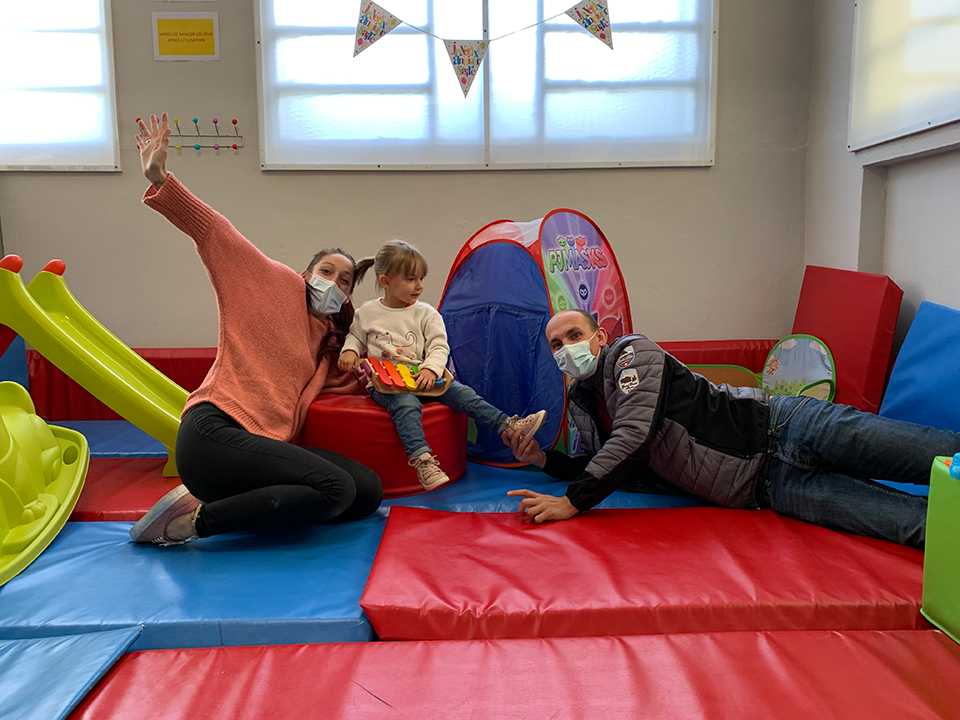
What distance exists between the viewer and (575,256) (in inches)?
123

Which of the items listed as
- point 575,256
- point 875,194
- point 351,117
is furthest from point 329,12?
point 875,194

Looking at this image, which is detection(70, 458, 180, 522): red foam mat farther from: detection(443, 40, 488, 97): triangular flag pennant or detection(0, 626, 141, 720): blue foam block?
detection(443, 40, 488, 97): triangular flag pennant

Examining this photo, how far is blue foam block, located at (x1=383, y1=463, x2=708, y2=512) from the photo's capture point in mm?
2553

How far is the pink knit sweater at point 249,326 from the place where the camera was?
2.24 meters

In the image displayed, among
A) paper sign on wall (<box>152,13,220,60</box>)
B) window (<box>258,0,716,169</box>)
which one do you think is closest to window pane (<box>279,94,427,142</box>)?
window (<box>258,0,716,169</box>)

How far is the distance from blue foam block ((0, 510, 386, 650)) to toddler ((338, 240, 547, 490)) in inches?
17.9

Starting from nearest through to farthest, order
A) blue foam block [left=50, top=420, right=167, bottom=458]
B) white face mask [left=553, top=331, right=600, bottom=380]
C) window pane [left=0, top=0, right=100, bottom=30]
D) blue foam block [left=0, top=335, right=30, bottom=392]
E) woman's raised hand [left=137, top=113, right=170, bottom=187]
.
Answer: woman's raised hand [left=137, top=113, right=170, bottom=187] < white face mask [left=553, top=331, right=600, bottom=380] < blue foam block [left=50, top=420, right=167, bottom=458] < blue foam block [left=0, top=335, right=30, bottom=392] < window pane [left=0, top=0, right=100, bottom=30]

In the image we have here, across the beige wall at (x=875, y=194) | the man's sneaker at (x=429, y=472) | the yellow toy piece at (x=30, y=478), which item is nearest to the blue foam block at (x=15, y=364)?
the yellow toy piece at (x=30, y=478)

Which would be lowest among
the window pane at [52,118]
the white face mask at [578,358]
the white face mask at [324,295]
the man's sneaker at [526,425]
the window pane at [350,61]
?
the man's sneaker at [526,425]

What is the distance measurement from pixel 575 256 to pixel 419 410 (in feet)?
3.48

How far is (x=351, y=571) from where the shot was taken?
78.3 inches

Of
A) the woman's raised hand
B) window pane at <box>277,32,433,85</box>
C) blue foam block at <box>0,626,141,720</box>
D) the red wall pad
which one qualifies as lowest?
blue foam block at <box>0,626,141,720</box>

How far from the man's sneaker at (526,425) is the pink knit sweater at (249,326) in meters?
0.78

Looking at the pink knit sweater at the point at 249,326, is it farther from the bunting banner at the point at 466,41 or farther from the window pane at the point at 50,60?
the window pane at the point at 50,60
